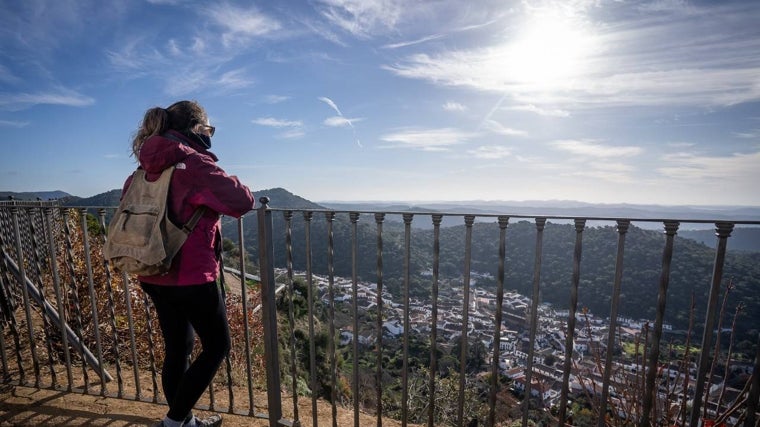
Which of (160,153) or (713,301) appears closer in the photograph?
(713,301)

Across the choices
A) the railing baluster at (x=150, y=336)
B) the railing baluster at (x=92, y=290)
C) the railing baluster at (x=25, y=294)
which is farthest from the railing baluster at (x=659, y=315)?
the railing baluster at (x=25, y=294)

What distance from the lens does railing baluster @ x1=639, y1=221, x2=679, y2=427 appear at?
1.72m

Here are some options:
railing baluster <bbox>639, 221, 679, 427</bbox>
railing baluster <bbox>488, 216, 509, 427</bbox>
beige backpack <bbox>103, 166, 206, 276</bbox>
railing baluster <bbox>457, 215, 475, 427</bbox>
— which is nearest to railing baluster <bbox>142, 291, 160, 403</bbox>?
Answer: beige backpack <bbox>103, 166, 206, 276</bbox>

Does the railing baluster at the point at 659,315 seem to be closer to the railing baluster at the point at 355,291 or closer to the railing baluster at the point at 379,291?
the railing baluster at the point at 379,291

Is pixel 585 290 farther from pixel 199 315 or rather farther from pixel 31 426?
pixel 31 426

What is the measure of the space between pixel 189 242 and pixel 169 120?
27.0 inches

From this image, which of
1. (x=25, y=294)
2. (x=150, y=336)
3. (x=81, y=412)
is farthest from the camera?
(x=25, y=294)

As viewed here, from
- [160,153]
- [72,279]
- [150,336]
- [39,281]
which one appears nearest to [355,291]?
[160,153]

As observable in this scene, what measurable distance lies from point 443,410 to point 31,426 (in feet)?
30.8

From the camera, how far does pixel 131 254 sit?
1838 mm

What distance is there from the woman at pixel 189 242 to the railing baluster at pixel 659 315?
2108 millimetres

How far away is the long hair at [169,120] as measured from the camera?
1913 mm

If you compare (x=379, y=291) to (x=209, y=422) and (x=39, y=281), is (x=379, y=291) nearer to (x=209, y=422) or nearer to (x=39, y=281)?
(x=209, y=422)

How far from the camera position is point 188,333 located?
81.5 inches
